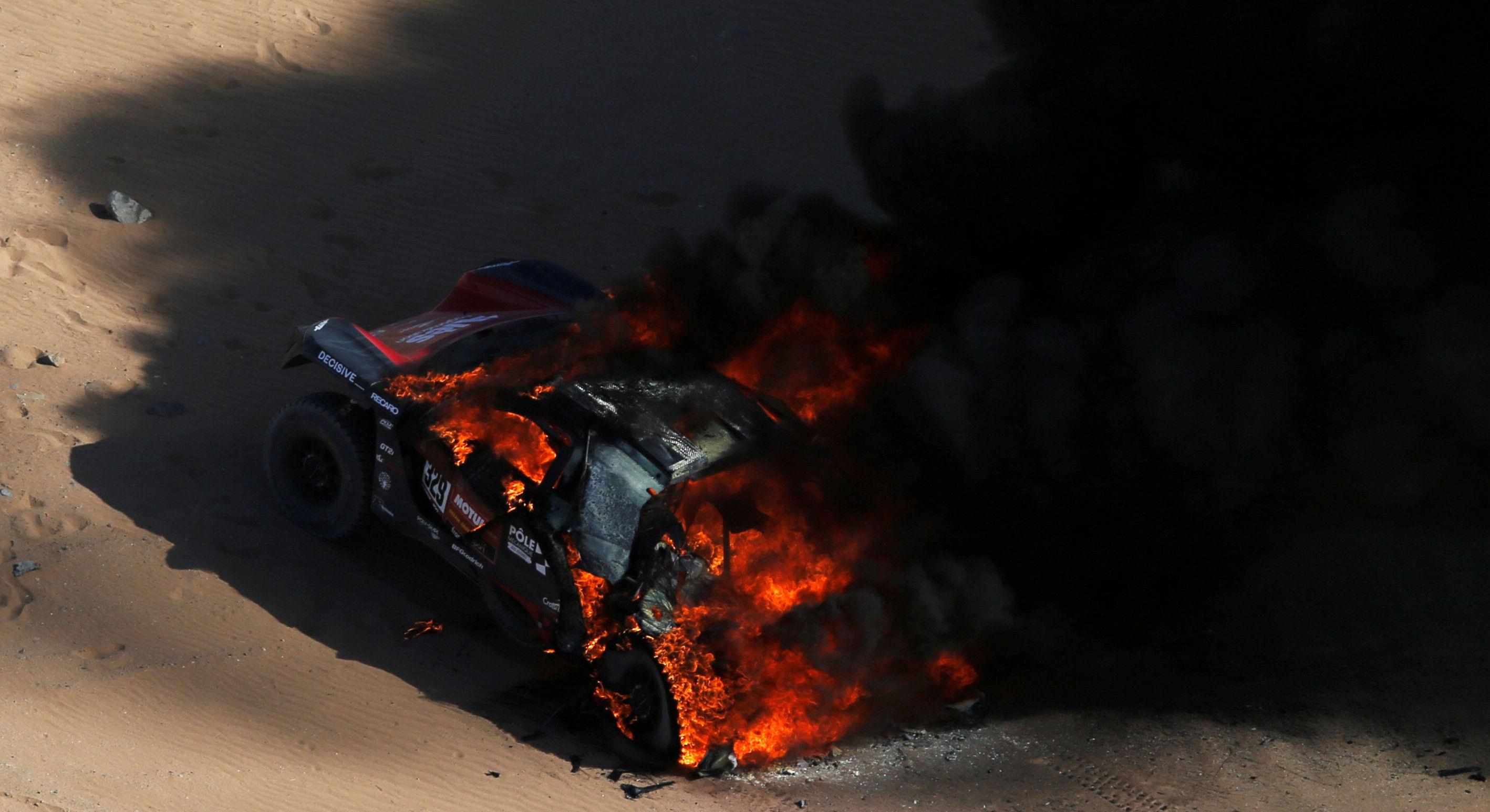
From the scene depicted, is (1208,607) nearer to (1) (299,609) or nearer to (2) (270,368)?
(1) (299,609)

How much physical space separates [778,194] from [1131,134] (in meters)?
2.19

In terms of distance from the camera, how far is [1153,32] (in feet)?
25.6

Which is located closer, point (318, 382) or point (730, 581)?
point (730, 581)

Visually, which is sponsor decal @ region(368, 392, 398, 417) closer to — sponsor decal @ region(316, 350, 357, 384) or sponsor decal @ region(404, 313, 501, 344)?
sponsor decal @ region(316, 350, 357, 384)

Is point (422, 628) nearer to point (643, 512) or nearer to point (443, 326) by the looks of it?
point (643, 512)

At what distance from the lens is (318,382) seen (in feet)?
32.5

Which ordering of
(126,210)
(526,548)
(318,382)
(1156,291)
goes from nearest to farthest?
(526,548), (1156,291), (318,382), (126,210)

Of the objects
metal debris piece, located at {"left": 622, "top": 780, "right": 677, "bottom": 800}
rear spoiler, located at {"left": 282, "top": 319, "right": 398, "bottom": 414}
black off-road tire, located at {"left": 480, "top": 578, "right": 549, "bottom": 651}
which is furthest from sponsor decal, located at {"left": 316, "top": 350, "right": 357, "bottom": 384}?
metal debris piece, located at {"left": 622, "top": 780, "right": 677, "bottom": 800}

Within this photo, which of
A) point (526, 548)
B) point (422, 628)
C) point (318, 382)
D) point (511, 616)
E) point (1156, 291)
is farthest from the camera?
point (318, 382)

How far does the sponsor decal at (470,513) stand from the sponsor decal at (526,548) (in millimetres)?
176

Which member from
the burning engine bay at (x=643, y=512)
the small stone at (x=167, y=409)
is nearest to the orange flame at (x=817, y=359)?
the burning engine bay at (x=643, y=512)

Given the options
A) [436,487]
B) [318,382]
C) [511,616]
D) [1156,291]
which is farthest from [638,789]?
[318,382]

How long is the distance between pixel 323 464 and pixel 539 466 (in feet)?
5.93

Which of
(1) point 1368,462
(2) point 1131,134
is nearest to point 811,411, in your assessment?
(2) point 1131,134
